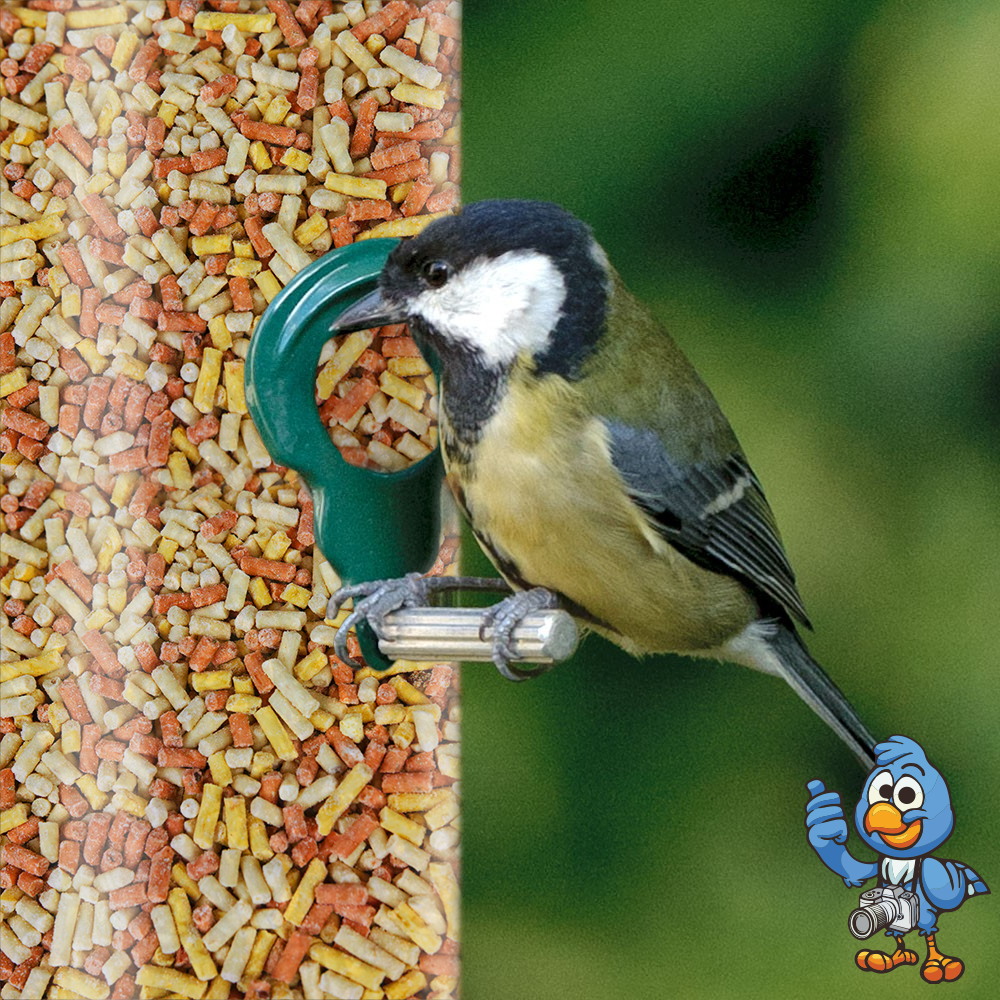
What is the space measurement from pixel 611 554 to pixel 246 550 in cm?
30

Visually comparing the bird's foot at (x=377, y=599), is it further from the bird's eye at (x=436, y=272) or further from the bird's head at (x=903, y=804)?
the bird's head at (x=903, y=804)

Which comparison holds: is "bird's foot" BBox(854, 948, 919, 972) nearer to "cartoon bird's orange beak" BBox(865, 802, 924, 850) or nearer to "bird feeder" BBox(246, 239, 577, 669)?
"cartoon bird's orange beak" BBox(865, 802, 924, 850)

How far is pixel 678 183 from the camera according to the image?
4.04ft

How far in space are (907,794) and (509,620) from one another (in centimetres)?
44

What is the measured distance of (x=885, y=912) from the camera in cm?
116

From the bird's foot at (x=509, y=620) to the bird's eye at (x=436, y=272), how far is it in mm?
259

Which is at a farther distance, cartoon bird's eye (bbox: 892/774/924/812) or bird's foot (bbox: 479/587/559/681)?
cartoon bird's eye (bbox: 892/774/924/812)

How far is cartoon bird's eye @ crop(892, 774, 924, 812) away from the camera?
116cm

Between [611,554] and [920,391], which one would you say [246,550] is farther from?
[920,391]

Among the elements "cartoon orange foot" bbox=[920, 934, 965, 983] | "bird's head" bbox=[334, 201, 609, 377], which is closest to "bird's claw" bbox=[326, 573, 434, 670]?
"bird's head" bbox=[334, 201, 609, 377]

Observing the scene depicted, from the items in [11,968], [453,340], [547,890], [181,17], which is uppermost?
[181,17]

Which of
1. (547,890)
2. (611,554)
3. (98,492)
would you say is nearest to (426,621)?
(611,554)

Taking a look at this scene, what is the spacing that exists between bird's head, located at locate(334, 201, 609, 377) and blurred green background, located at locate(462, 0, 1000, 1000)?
22cm

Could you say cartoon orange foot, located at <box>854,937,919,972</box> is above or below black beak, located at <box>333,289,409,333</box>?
below
